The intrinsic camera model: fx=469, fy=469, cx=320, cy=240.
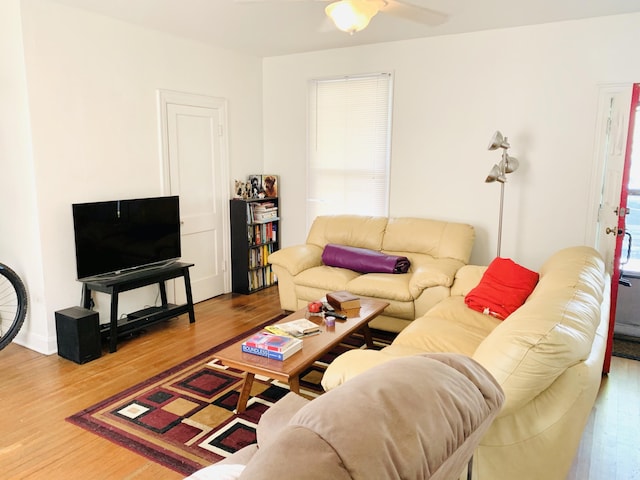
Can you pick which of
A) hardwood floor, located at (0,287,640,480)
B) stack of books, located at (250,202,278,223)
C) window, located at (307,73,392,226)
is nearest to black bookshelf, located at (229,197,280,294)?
stack of books, located at (250,202,278,223)

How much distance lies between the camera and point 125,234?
3.80m

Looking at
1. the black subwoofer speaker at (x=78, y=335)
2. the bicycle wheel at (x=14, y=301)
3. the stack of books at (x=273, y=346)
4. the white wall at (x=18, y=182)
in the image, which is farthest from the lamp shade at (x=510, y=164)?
the bicycle wheel at (x=14, y=301)

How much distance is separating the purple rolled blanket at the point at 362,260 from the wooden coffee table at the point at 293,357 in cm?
90

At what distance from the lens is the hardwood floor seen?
2.28m

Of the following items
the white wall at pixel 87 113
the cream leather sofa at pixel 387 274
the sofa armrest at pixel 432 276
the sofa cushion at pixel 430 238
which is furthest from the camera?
the sofa cushion at pixel 430 238

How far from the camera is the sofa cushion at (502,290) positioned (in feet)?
9.80

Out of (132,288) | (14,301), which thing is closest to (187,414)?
(132,288)

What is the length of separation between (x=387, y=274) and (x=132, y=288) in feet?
6.89

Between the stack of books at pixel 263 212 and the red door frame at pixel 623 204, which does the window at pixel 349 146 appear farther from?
the red door frame at pixel 623 204

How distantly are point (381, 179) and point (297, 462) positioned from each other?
432 cm

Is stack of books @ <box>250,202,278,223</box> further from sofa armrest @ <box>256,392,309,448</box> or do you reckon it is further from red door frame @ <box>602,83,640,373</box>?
sofa armrest @ <box>256,392,309,448</box>

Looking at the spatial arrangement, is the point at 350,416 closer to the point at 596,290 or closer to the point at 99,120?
the point at 596,290

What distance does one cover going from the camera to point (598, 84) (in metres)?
3.82

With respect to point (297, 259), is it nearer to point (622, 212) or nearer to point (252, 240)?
point (252, 240)
